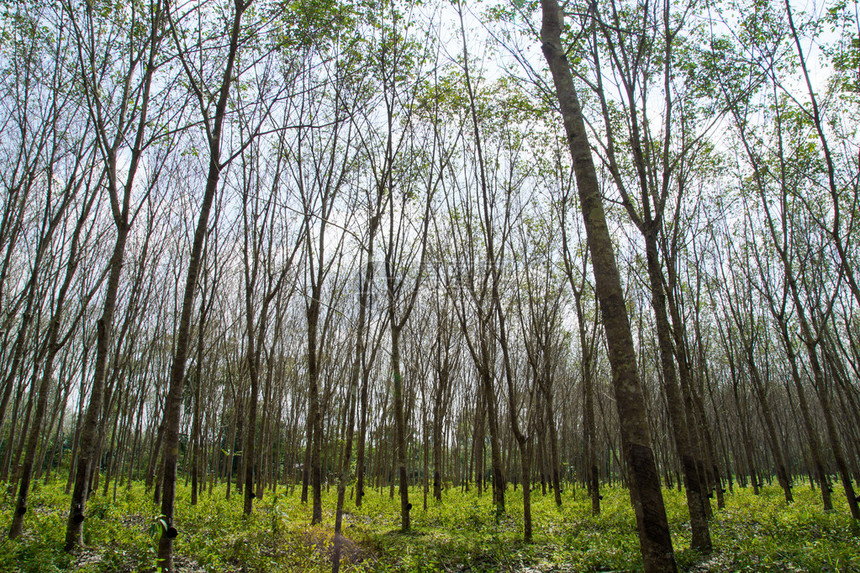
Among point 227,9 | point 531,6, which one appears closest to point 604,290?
point 531,6

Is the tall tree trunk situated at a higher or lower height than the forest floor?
higher

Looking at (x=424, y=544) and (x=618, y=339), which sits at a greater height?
(x=618, y=339)

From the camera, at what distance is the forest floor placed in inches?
194

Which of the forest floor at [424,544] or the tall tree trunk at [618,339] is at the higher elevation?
the tall tree trunk at [618,339]

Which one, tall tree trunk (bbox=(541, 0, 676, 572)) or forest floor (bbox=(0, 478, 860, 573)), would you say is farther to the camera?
forest floor (bbox=(0, 478, 860, 573))

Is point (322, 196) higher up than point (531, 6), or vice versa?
point (531, 6)

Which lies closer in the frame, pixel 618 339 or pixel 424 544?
pixel 618 339

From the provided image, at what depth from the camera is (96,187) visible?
21.9 feet

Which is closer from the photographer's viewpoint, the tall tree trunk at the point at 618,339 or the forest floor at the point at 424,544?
the tall tree trunk at the point at 618,339

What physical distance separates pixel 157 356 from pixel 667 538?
576 inches

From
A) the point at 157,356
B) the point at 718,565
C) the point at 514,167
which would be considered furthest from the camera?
the point at 157,356

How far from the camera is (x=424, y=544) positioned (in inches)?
250

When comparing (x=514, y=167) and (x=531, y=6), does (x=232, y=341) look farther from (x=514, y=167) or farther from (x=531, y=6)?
(x=531, y=6)

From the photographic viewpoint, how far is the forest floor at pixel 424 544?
4.93 metres
